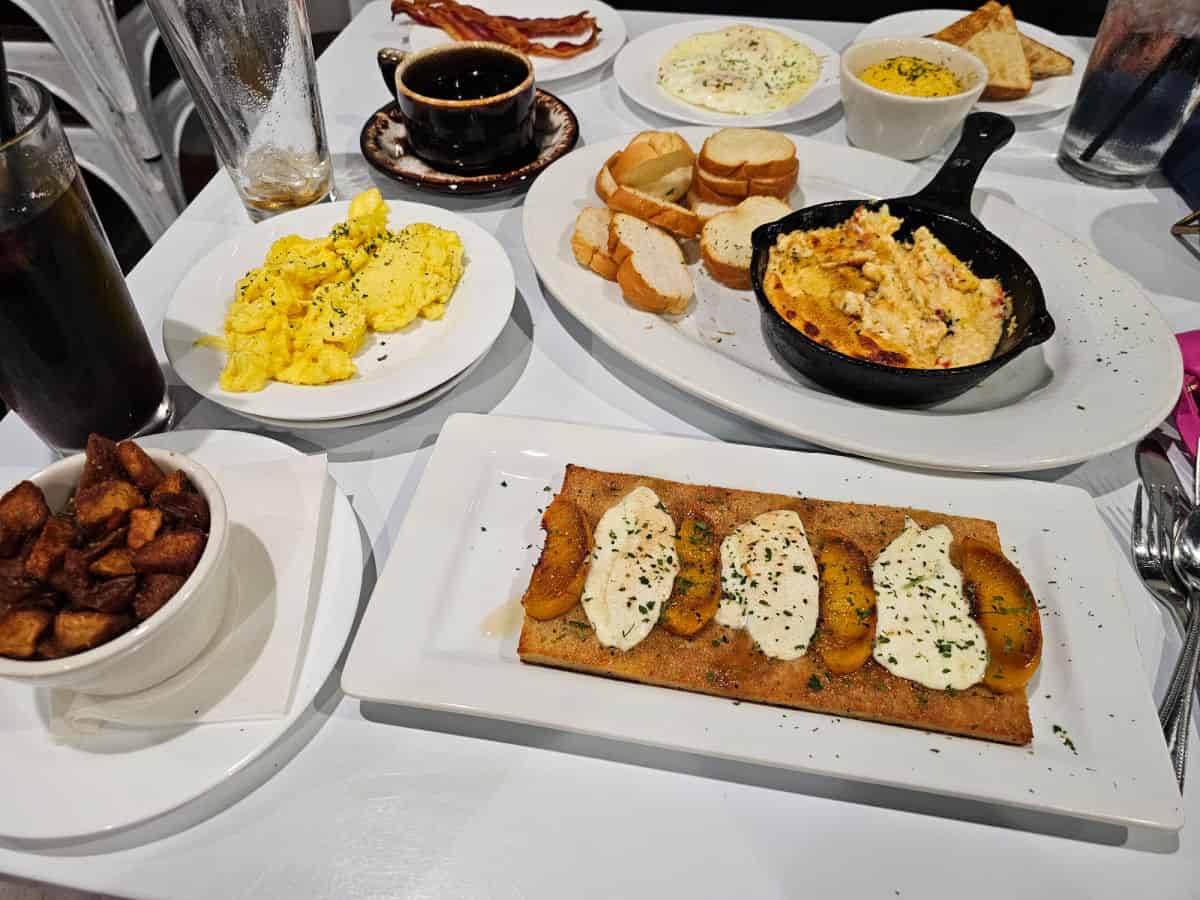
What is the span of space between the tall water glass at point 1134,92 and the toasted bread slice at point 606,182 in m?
1.23

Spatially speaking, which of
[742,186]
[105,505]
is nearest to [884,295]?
[742,186]

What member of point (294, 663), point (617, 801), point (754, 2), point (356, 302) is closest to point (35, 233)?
point (356, 302)

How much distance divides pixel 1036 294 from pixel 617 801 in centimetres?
121

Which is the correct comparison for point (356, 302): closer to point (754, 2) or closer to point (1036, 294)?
point (1036, 294)

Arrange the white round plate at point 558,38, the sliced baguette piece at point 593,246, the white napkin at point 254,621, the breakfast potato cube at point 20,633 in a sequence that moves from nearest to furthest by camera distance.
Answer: the breakfast potato cube at point 20,633 → the white napkin at point 254,621 → the sliced baguette piece at point 593,246 → the white round plate at point 558,38

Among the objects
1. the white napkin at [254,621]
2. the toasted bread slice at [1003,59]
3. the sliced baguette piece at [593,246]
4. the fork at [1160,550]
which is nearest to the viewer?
the white napkin at [254,621]

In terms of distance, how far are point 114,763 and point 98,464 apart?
0.38m

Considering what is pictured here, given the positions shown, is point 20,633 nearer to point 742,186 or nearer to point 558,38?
point 742,186

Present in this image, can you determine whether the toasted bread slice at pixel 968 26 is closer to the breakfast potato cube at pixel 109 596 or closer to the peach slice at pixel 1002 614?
the peach slice at pixel 1002 614

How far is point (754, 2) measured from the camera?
12.8 ft

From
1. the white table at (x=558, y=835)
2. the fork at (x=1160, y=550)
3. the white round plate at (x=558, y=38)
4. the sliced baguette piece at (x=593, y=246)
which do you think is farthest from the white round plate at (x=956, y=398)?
the white round plate at (x=558, y=38)

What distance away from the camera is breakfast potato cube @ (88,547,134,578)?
946 mm

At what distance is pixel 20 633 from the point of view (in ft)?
2.93

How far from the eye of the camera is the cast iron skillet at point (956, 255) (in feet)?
4.55
